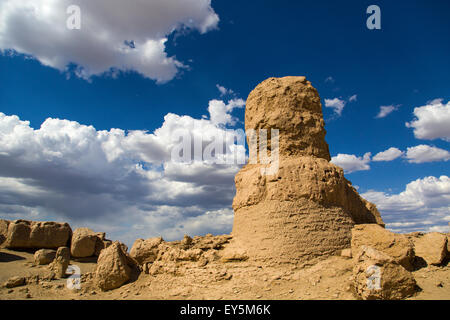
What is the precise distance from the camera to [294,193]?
8852 mm

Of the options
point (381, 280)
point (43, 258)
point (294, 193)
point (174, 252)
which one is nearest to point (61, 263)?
point (43, 258)

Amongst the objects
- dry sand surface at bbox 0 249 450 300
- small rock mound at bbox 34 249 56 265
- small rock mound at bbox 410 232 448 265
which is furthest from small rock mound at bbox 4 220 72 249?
small rock mound at bbox 410 232 448 265

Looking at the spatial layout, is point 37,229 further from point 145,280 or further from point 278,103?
point 278,103

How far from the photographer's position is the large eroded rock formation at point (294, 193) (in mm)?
8312

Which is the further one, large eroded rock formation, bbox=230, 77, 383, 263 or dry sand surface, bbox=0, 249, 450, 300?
large eroded rock formation, bbox=230, 77, 383, 263

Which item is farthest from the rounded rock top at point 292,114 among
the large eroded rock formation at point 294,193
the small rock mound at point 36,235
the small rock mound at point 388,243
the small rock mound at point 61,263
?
the small rock mound at point 36,235

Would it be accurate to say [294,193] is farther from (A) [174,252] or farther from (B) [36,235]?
(B) [36,235]

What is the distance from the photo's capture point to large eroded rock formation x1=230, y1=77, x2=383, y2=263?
8312mm

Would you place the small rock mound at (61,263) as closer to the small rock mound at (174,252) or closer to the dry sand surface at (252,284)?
the dry sand surface at (252,284)

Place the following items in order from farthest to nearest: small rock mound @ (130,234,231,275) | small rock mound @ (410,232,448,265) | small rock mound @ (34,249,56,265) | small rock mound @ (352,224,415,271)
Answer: small rock mound @ (34,249,56,265), small rock mound @ (130,234,231,275), small rock mound @ (410,232,448,265), small rock mound @ (352,224,415,271)

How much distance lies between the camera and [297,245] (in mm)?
8117

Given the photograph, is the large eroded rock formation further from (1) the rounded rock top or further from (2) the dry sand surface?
(2) the dry sand surface
